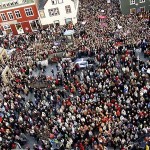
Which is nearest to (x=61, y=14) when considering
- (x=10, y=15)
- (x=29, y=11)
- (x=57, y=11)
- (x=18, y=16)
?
(x=57, y=11)

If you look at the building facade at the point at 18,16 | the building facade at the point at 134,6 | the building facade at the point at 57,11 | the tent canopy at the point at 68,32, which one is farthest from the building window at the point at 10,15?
the building facade at the point at 134,6

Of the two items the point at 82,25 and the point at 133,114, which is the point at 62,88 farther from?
the point at 82,25

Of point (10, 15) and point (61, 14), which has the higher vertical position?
point (10, 15)

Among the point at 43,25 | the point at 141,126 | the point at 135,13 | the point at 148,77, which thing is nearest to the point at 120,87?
the point at 148,77

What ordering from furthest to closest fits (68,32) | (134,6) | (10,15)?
(10,15)
(134,6)
(68,32)

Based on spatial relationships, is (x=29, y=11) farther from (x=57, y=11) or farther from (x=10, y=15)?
(x=57, y=11)

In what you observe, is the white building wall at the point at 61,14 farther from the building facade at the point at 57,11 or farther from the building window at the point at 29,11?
the building window at the point at 29,11

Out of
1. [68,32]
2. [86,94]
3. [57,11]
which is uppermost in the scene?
[57,11]

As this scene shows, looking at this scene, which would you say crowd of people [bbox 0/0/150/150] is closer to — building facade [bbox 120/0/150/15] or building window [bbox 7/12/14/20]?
building facade [bbox 120/0/150/15]
